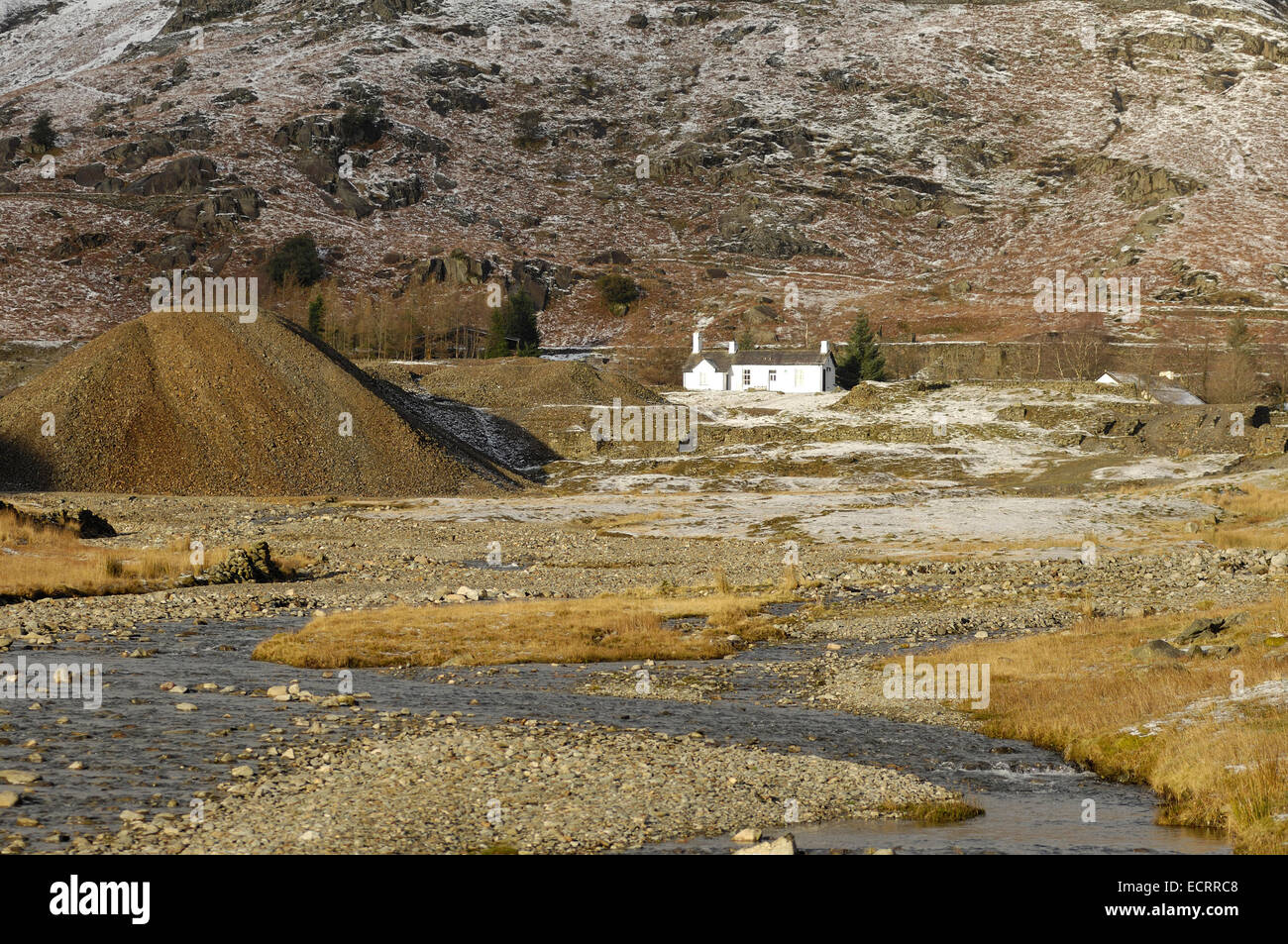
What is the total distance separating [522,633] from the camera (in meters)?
36.9

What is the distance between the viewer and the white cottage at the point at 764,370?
13188cm

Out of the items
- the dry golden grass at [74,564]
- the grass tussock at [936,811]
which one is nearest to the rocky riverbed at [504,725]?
the grass tussock at [936,811]

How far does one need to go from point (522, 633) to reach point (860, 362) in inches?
4376

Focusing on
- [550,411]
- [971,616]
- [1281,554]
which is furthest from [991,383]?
[971,616]

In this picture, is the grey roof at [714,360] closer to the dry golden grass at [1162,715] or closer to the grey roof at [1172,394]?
the grey roof at [1172,394]

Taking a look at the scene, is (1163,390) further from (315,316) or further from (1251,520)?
(315,316)

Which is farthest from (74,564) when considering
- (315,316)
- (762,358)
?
(315,316)

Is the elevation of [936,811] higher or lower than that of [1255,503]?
lower

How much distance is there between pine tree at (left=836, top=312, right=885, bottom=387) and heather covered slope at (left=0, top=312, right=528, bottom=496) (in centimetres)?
6338

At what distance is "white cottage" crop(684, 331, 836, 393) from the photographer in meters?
132

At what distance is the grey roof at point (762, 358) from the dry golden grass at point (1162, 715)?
9720 centimetres

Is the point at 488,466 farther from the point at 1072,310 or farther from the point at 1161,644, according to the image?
the point at 1072,310

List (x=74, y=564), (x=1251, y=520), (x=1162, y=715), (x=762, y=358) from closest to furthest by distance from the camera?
(x=1162, y=715) → (x=74, y=564) → (x=1251, y=520) → (x=762, y=358)
